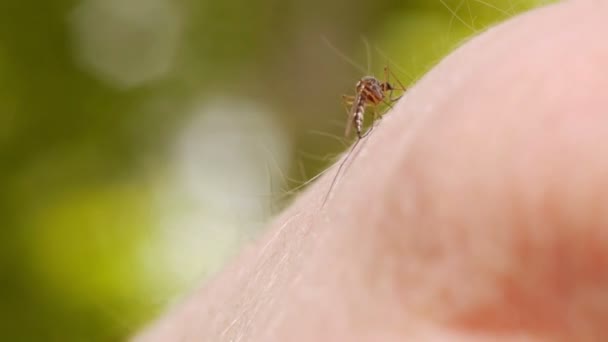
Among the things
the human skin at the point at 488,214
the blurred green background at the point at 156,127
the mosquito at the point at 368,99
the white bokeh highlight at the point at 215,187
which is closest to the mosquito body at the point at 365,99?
the mosquito at the point at 368,99

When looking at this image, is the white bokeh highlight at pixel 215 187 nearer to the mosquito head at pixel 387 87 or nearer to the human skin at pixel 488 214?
the mosquito head at pixel 387 87

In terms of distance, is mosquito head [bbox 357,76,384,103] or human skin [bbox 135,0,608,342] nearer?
human skin [bbox 135,0,608,342]

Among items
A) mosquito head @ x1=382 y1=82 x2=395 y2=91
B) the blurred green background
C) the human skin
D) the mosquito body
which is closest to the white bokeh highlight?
the blurred green background

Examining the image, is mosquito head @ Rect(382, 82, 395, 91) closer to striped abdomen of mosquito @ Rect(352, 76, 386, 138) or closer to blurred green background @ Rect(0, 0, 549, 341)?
striped abdomen of mosquito @ Rect(352, 76, 386, 138)

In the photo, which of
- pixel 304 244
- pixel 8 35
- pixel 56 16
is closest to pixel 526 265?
pixel 304 244

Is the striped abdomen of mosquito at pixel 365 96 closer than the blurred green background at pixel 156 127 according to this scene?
Yes

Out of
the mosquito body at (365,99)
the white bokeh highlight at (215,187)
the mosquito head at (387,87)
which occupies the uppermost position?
the mosquito head at (387,87)
